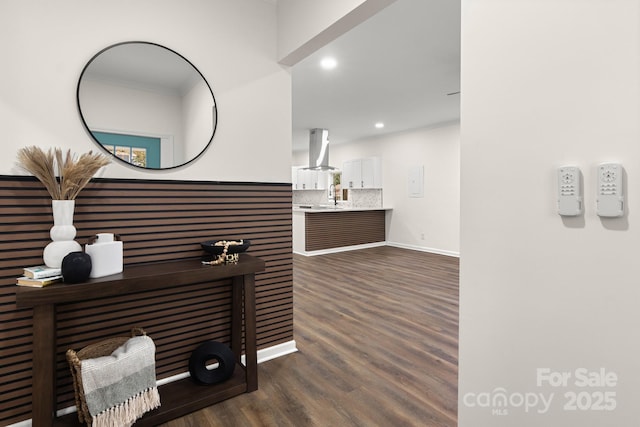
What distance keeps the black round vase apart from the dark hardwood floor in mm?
925

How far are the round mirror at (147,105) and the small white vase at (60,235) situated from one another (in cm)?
42

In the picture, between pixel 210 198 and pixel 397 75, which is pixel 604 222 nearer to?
pixel 210 198

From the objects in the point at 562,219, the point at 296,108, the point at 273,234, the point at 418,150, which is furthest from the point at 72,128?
the point at 418,150

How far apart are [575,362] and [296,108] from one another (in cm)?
530

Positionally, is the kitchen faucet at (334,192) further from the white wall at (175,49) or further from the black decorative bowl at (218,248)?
the black decorative bowl at (218,248)

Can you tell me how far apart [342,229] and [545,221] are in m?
6.17

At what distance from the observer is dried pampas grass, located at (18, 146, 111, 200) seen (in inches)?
62.5

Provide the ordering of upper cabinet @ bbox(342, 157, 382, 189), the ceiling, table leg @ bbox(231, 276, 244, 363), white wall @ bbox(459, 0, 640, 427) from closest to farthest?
white wall @ bbox(459, 0, 640, 427), table leg @ bbox(231, 276, 244, 363), the ceiling, upper cabinet @ bbox(342, 157, 382, 189)

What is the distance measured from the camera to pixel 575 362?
1.06 meters

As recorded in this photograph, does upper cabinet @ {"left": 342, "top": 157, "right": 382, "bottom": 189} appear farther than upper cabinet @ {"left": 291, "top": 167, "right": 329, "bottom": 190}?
No

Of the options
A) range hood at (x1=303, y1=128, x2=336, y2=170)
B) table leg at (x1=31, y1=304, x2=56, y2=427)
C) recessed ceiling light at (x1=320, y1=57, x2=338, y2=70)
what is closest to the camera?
table leg at (x1=31, y1=304, x2=56, y2=427)

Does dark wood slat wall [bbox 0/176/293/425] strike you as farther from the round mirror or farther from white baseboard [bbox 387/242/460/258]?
white baseboard [bbox 387/242/460/258]

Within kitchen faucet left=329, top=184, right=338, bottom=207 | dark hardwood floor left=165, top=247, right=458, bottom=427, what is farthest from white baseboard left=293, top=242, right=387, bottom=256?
dark hardwood floor left=165, top=247, right=458, bottom=427

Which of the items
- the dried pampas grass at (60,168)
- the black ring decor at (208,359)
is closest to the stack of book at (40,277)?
the dried pampas grass at (60,168)
